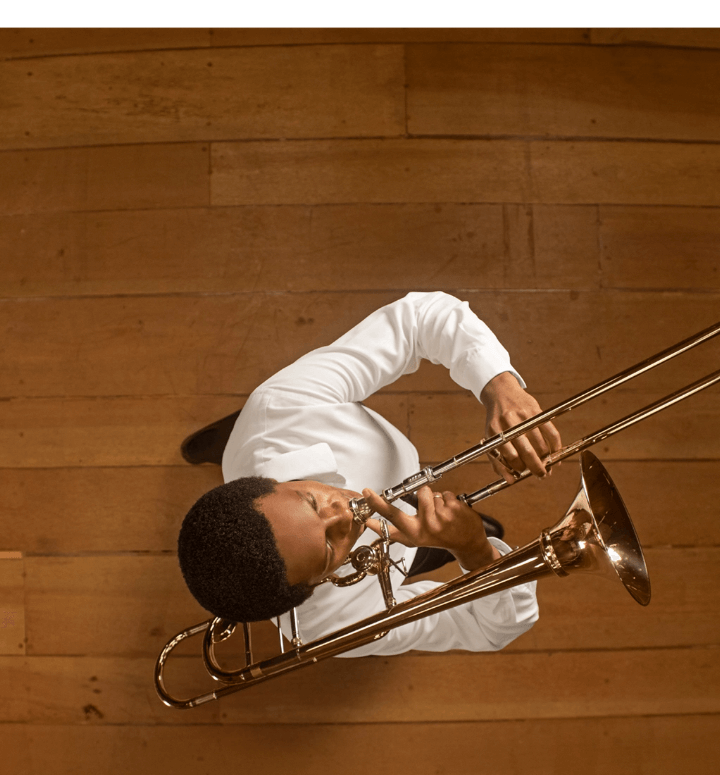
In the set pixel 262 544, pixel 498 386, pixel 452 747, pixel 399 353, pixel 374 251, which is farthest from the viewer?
pixel 374 251

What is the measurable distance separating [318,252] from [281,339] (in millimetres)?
293

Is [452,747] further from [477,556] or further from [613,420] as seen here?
[613,420]

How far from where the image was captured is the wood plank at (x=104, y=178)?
1985mm

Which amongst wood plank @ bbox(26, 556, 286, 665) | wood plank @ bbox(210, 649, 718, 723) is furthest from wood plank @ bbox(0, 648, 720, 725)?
wood plank @ bbox(26, 556, 286, 665)

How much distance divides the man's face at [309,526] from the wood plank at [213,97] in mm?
1278

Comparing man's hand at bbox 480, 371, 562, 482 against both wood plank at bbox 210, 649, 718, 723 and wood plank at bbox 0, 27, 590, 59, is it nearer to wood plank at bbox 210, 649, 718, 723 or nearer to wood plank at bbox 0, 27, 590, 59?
wood plank at bbox 210, 649, 718, 723

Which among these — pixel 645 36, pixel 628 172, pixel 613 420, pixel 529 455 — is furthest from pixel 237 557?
pixel 645 36

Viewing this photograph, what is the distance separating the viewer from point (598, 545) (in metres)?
1.16

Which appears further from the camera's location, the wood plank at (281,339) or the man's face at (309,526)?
the wood plank at (281,339)

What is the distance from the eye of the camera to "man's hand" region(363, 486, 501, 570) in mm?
1176

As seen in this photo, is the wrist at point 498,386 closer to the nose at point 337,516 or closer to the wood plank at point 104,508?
the nose at point 337,516

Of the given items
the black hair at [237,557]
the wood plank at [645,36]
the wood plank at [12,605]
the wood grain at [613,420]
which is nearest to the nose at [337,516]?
the black hair at [237,557]
